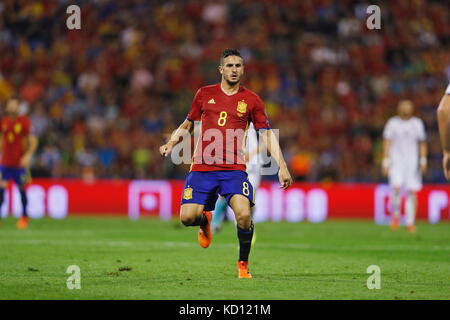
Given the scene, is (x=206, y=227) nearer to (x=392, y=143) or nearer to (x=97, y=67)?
(x=392, y=143)

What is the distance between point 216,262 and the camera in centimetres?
1060

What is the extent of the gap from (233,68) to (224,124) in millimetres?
571

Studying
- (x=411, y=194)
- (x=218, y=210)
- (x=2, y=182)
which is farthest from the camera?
(x=411, y=194)

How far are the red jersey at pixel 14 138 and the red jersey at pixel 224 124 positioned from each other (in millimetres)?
8388

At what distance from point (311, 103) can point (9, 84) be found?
844 centimetres

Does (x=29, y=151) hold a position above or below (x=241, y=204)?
above

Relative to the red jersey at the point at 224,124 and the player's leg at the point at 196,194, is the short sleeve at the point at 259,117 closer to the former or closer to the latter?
the red jersey at the point at 224,124

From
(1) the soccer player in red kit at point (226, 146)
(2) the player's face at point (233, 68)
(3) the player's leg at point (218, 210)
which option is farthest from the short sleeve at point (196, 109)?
(3) the player's leg at point (218, 210)

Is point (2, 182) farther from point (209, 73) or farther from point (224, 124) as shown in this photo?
point (209, 73)

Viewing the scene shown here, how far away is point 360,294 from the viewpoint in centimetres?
761

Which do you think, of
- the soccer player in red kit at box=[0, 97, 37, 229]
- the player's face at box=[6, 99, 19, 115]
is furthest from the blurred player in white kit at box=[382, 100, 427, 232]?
the player's face at box=[6, 99, 19, 115]

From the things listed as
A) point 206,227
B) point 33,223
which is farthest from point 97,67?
point 206,227

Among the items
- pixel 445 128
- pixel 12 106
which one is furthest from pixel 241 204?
pixel 12 106

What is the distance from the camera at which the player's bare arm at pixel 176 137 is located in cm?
867
